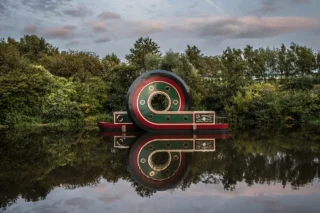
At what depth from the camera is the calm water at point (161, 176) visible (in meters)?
4.73

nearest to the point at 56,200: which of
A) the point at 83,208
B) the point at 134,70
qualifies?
the point at 83,208

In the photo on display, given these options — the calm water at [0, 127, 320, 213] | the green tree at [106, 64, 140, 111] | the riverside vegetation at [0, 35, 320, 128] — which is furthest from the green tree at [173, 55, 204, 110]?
the calm water at [0, 127, 320, 213]

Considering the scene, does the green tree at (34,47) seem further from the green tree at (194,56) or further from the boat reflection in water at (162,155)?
the boat reflection in water at (162,155)

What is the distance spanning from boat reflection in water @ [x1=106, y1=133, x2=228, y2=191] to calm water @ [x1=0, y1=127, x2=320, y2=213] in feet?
0.06

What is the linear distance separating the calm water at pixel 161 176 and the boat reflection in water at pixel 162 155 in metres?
0.02

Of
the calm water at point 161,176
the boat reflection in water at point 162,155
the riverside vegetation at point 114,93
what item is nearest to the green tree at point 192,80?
the riverside vegetation at point 114,93

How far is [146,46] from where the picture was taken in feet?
74.8

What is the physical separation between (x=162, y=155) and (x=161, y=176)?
2.01m

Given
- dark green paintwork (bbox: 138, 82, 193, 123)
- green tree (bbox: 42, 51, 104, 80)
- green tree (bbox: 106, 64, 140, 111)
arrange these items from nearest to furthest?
dark green paintwork (bbox: 138, 82, 193, 123) < green tree (bbox: 106, 64, 140, 111) < green tree (bbox: 42, 51, 104, 80)

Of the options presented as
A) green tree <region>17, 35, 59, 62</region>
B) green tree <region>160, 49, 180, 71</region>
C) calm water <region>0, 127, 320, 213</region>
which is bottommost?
calm water <region>0, 127, 320, 213</region>

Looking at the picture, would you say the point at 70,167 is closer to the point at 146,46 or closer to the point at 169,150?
the point at 169,150

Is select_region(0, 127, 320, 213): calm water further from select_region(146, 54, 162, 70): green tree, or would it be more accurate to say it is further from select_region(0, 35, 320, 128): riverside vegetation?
select_region(146, 54, 162, 70): green tree

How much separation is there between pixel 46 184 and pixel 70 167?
1404 mm

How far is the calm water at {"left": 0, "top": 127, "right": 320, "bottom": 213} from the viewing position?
4.73 metres
